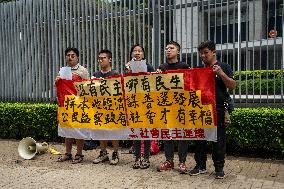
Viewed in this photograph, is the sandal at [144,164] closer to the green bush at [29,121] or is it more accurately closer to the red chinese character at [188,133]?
the red chinese character at [188,133]

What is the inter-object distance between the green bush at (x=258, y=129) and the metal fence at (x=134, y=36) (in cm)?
75

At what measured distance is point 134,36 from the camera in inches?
338

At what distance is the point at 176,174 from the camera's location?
555cm

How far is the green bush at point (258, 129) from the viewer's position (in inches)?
251

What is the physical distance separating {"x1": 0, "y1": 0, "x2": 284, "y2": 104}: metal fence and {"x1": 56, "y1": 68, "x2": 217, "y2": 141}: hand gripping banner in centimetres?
191

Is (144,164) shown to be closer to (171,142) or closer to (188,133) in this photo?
(171,142)

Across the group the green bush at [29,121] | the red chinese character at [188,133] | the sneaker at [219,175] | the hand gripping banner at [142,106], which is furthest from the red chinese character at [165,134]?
the green bush at [29,121]

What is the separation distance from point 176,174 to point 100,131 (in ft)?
5.22

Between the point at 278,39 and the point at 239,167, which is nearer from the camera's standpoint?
the point at 239,167

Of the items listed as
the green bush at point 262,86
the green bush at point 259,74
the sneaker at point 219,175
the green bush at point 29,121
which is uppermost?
the green bush at point 259,74

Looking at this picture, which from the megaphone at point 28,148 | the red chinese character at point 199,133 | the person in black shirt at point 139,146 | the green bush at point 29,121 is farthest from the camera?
the green bush at point 29,121

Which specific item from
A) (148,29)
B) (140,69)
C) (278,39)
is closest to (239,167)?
(140,69)

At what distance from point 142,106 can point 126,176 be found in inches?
45.0

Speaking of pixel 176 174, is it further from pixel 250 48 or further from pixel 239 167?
pixel 250 48
